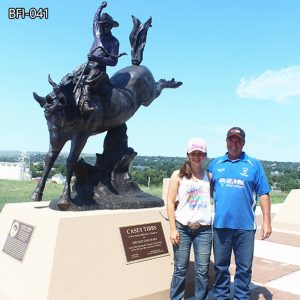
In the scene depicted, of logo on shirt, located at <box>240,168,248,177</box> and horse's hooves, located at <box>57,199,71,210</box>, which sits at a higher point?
logo on shirt, located at <box>240,168,248,177</box>

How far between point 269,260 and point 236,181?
10.8 feet

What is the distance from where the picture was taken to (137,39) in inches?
219

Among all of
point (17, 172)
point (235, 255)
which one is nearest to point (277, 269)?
point (235, 255)

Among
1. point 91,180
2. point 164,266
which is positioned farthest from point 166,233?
point 91,180

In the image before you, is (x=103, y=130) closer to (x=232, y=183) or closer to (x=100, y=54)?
(x=100, y=54)

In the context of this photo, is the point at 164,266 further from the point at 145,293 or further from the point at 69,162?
the point at 69,162

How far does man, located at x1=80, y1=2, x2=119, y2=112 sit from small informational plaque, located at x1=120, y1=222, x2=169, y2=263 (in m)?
1.36

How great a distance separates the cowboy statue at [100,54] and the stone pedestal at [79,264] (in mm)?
1236

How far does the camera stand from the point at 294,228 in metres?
9.39

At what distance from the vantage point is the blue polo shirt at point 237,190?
139 inches

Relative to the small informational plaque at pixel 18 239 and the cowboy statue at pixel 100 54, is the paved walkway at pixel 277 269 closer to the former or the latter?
the small informational plaque at pixel 18 239

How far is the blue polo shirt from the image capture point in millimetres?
3529

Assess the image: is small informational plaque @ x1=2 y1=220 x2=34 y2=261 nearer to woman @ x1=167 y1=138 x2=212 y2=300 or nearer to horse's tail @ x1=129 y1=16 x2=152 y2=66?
woman @ x1=167 y1=138 x2=212 y2=300

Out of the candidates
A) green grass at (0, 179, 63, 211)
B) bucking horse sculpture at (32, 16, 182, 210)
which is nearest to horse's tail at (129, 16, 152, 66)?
bucking horse sculpture at (32, 16, 182, 210)
